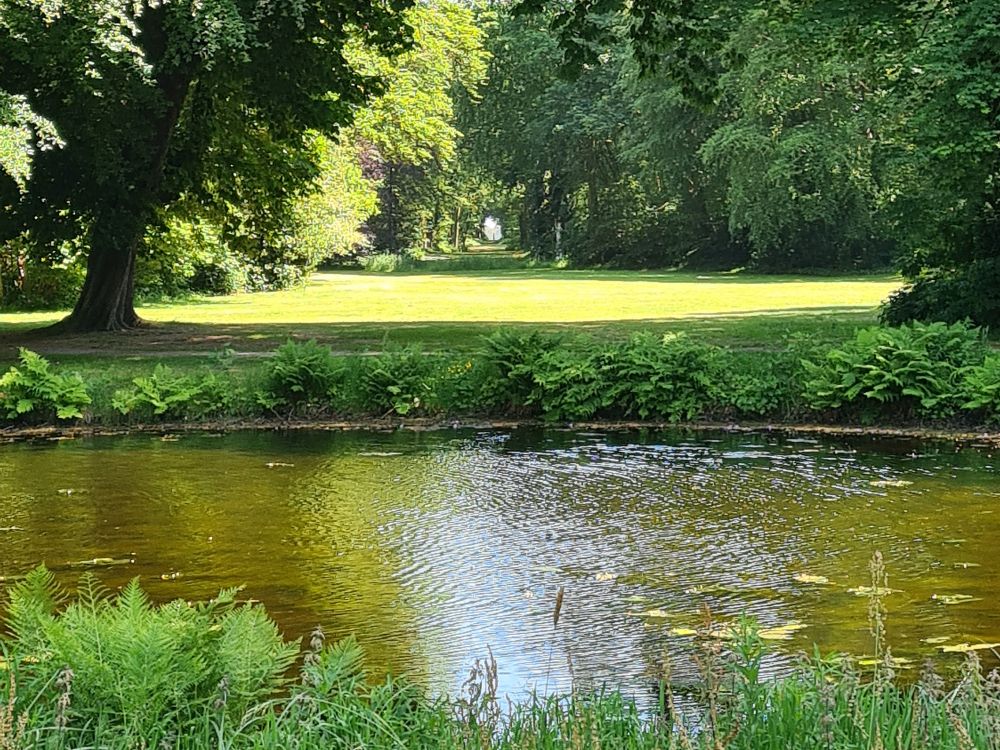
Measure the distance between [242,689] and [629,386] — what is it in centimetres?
985

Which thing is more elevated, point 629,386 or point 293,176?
point 293,176

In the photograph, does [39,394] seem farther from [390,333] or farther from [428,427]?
[390,333]

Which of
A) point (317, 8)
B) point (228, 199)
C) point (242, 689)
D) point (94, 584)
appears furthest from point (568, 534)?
point (228, 199)

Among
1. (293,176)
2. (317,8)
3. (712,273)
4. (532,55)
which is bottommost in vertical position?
(712,273)

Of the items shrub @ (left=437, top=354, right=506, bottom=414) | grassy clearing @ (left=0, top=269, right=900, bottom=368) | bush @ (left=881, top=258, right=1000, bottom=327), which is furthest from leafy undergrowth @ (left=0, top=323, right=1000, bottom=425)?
bush @ (left=881, top=258, right=1000, bottom=327)

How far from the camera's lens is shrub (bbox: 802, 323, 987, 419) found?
1288 cm

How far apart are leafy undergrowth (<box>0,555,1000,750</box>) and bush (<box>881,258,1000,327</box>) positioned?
1433cm

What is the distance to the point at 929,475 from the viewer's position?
35.0 ft

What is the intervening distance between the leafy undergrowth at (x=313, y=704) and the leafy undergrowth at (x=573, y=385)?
9.01 metres

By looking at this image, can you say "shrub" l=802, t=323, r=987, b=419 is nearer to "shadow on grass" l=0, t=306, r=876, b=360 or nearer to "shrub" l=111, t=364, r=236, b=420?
"shadow on grass" l=0, t=306, r=876, b=360

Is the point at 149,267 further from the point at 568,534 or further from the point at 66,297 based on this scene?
the point at 568,534

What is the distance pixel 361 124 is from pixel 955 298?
23240mm

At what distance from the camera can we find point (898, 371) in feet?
42.3

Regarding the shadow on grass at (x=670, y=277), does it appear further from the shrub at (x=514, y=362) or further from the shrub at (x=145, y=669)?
the shrub at (x=145, y=669)
